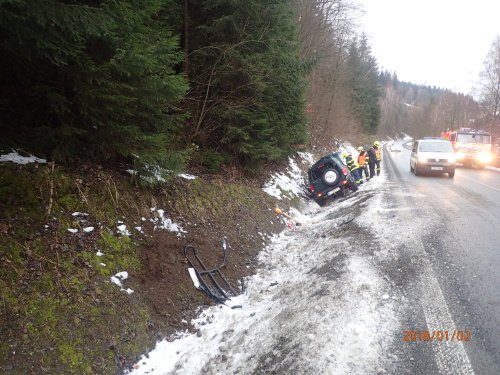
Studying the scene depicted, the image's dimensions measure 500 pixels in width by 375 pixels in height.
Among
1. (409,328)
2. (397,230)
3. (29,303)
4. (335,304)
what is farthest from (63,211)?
(397,230)

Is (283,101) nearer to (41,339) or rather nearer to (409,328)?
(409,328)

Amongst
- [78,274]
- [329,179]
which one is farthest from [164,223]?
[329,179]

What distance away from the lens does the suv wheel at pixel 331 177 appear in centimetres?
1280

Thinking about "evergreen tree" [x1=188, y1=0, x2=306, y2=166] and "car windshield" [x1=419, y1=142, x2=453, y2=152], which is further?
"car windshield" [x1=419, y1=142, x2=453, y2=152]

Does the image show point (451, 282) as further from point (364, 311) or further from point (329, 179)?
point (329, 179)

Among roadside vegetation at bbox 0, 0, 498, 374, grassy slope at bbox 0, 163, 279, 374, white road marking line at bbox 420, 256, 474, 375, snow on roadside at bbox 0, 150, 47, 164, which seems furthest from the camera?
snow on roadside at bbox 0, 150, 47, 164

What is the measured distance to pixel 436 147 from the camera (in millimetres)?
17656

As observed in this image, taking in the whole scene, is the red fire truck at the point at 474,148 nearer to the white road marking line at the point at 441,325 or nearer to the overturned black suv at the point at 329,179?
the overturned black suv at the point at 329,179

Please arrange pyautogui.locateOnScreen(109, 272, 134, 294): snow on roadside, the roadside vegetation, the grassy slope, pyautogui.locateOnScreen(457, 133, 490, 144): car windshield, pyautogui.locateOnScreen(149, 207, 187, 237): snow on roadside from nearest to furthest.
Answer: the grassy slope < the roadside vegetation < pyautogui.locateOnScreen(109, 272, 134, 294): snow on roadside < pyautogui.locateOnScreen(149, 207, 187, 237): snow on roadside < pyautogui.locateOnScreen(457, 133, 490, 144): car windshield

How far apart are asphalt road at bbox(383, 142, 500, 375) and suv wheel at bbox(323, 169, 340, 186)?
2.69m

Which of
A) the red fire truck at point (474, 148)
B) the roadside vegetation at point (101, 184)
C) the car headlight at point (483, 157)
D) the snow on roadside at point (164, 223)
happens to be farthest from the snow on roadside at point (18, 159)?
the car headlight at point (483, 157)

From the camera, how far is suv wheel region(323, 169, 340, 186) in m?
12.8

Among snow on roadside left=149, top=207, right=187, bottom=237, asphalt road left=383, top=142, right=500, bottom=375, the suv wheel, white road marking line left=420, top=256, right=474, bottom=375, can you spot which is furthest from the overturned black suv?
snow on roadside left=149, top=207, right=187, bottom=237
